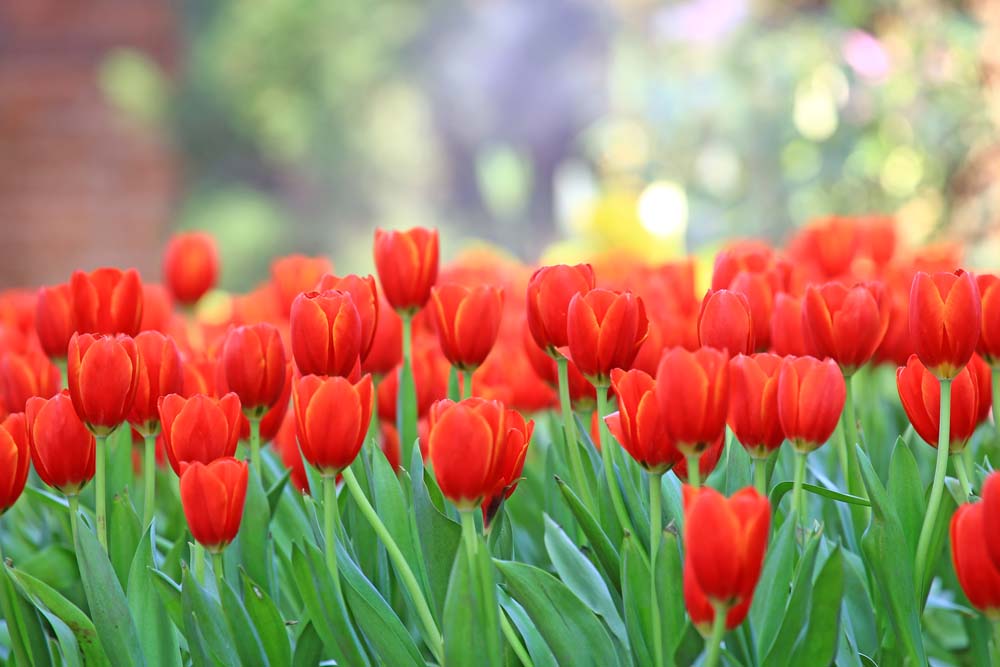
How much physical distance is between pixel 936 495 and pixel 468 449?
0.26 metres

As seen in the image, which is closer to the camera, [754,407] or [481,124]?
[754,407]

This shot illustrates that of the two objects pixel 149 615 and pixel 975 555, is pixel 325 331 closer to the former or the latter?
pixel 149 615

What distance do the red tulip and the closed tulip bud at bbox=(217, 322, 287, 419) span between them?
0.46 feet

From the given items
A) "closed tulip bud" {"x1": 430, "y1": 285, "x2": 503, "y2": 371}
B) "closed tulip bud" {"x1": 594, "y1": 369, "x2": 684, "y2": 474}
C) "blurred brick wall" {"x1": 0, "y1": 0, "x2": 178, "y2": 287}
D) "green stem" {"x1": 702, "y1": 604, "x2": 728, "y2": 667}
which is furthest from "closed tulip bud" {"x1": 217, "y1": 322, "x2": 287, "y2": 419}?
"blurred brick wall" {"x1": 0, "y1": 0, "x2": 178, "y2": 287}

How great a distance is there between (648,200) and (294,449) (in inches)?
76.9

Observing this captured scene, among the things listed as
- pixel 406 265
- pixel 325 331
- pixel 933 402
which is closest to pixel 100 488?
pixel 325 331

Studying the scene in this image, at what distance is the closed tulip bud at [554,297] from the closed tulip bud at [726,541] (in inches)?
8.6

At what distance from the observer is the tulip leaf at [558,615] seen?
1.99 feet

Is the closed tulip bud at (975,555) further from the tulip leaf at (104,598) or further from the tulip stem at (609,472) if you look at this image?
the tulip leaf at (104,598)

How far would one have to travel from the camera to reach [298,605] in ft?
2.37

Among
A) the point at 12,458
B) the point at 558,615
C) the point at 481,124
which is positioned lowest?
the point at 558,615

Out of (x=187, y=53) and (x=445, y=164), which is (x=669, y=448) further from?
(x=445, y=164)

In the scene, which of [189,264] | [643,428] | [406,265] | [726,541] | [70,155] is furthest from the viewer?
[70,155]

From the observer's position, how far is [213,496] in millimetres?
610
